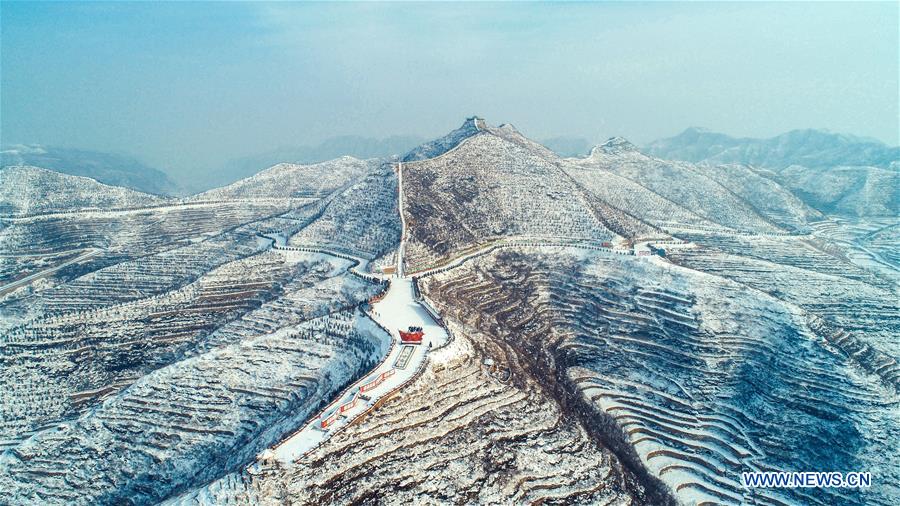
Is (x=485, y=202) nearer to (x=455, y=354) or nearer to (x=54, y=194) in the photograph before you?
(x=455, y=354)

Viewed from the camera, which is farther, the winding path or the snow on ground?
the snow on ground

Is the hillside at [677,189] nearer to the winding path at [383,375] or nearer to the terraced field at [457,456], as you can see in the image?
the winding path at [383,375]

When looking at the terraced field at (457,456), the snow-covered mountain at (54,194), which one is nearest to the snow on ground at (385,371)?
the terraced field at (457,456)

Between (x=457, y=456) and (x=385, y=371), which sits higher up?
(x=385, y=371)

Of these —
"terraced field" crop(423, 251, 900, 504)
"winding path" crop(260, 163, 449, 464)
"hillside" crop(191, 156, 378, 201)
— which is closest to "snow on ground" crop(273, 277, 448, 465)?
"winding path" crop(260, 163, 449, 464)

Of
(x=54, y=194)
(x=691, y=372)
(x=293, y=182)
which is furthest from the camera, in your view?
(x=293, y=182)

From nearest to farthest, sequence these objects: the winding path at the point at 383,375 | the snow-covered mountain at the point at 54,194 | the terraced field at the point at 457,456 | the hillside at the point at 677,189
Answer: the terraced field at the point at 457,456 → the winding path at the point at 383,375 → the snow-covered mountain at the point at 54,194 → the hillside at the point at 677,189

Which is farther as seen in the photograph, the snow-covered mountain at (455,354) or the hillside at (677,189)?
the hillside at (677,189)

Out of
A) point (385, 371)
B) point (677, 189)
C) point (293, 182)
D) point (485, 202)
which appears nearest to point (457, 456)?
point (385, 371)

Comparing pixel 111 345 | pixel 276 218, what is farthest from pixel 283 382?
pixel 276 218

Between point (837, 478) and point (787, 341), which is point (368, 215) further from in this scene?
point (837, 478)

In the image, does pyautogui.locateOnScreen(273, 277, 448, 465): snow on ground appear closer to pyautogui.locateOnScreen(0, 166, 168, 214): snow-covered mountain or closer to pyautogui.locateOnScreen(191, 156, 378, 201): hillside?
pyautogui.locateOnScreen(191, 156, 378, 201): hillside
